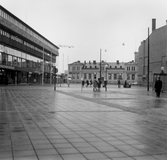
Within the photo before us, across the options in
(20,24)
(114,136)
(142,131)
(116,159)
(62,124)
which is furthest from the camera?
(20,24)

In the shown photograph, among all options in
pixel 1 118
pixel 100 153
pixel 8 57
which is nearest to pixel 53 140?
pixel 100 153

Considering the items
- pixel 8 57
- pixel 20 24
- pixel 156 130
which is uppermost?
pixel 20 24

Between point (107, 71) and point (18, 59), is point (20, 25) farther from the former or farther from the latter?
point (107, 71)

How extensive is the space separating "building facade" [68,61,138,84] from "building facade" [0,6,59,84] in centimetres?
6313

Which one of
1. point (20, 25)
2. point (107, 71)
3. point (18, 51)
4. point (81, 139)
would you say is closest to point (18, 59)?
point (18, 51)

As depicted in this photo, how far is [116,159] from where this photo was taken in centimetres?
486

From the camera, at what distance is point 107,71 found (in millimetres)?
142000

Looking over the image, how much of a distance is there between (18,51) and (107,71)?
85.7 m

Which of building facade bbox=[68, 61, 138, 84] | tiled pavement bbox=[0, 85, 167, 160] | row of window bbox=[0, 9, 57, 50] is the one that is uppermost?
row of window bbox=[0, 9, 57, 50]

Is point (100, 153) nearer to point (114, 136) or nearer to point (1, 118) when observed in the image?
point (114, 136)

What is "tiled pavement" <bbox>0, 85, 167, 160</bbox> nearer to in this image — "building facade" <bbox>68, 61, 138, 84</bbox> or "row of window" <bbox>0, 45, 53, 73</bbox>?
"row of window" <bbox>0, 45, 53, 73</bbox>

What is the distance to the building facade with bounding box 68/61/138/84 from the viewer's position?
140625mm

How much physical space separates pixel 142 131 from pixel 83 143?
229 centimetres

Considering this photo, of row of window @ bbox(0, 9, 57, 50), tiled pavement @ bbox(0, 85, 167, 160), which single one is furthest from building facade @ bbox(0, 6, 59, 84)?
tiled pavement @ bbox(0, 85, 167, 160)
